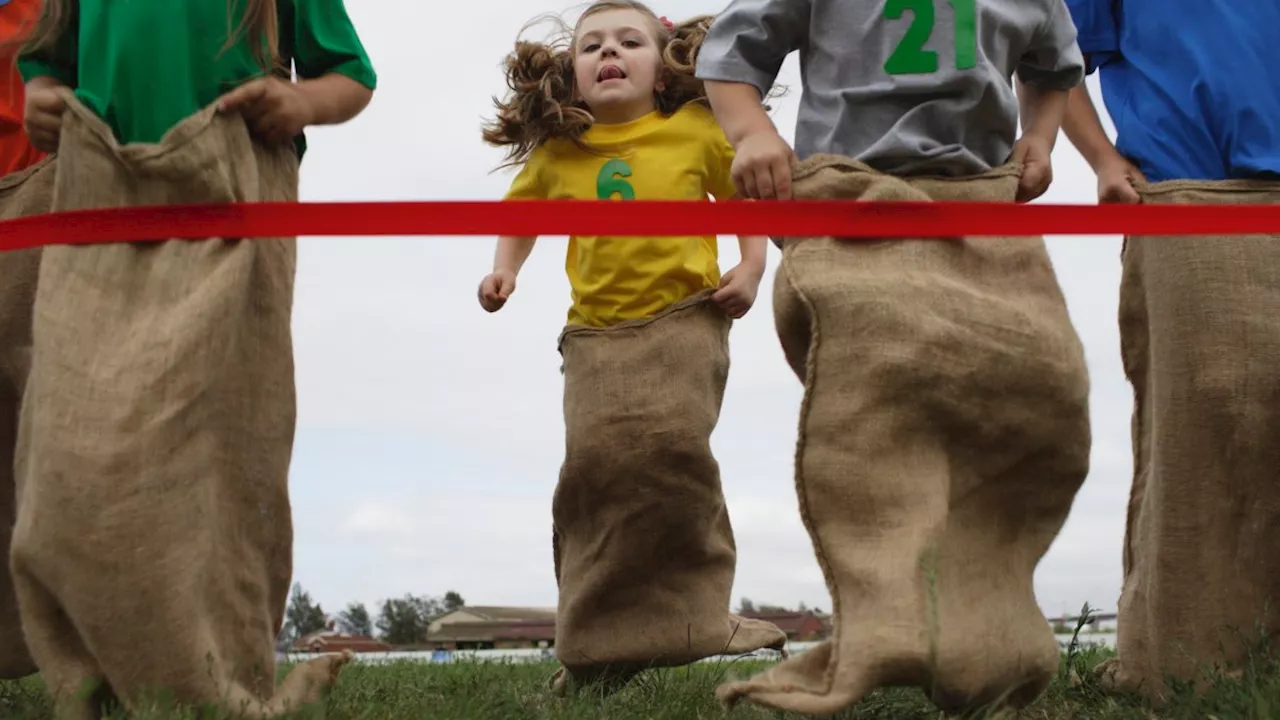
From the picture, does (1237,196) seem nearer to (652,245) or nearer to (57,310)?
(652,245)

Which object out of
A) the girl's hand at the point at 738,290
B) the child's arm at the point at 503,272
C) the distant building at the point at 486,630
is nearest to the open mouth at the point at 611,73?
the child's arm at the point at 503,272

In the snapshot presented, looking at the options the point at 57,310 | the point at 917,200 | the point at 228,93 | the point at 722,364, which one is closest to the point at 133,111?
the point at 228,93

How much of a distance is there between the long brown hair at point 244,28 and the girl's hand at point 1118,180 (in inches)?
78.2

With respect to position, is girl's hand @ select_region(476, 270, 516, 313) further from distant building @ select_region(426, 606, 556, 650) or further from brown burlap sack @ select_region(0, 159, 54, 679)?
distant building @ select_region(426, 606, 556, 650)

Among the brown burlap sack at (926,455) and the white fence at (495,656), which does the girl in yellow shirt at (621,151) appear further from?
the brown burlap sack at (926,455)

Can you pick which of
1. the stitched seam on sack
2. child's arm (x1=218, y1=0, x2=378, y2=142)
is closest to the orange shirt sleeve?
child's arm (x1=218, y1=0, x2=378, y2=142)

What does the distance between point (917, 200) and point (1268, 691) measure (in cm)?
123

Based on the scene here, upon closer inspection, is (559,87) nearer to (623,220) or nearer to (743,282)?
(743,282)

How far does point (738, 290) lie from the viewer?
4988 millimetres

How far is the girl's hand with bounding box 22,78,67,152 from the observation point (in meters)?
3.65

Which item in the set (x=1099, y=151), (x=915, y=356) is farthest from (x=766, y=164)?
(x=1099, y=151)

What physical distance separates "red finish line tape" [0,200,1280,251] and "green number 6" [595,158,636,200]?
→ 124cm

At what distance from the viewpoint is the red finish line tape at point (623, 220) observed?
3521mm

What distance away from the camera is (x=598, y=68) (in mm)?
5223
